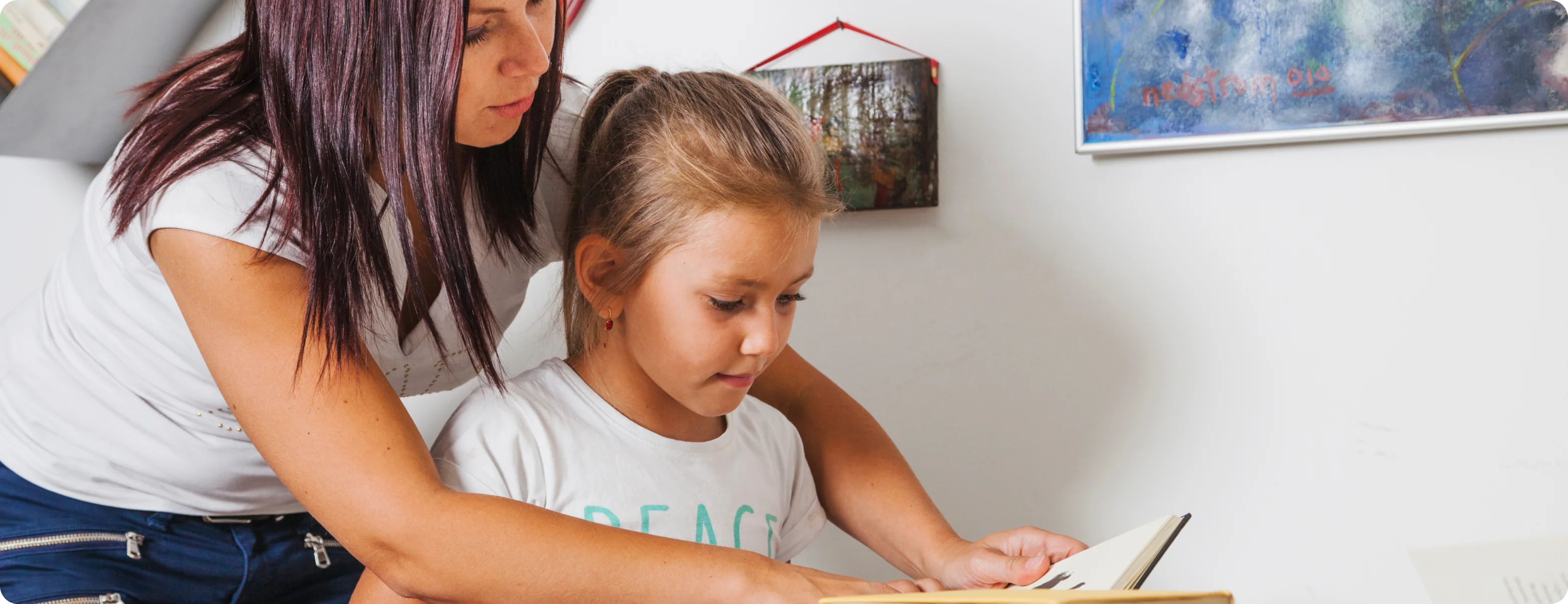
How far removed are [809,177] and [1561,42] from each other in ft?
2.42

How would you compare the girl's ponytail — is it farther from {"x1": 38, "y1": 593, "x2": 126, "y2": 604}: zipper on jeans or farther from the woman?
{"x1": 38, "y1": 593, "x2": 126, "y2": 604}: zipper on jeans

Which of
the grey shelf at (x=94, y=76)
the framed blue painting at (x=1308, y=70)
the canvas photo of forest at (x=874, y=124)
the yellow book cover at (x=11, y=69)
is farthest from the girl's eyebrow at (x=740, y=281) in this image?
the yellow book cover at (x=11, y=69)

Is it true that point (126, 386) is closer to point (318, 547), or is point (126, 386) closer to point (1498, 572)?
point (318, 547)

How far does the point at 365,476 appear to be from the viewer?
2.03ft

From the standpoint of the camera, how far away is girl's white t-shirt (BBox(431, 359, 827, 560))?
0.77 meters

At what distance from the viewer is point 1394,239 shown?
1.04m

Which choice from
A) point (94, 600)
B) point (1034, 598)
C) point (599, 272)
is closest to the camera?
point (1034, 598)

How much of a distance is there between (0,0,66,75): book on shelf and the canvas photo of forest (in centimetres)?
74

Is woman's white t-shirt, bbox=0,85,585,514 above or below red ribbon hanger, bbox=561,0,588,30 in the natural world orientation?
below

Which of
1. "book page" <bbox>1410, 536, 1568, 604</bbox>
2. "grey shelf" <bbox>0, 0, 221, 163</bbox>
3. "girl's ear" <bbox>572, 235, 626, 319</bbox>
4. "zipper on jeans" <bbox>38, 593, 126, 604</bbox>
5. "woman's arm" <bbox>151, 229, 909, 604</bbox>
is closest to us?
"woman's arm" <bbox>151, 229, 909, 604</bbox>

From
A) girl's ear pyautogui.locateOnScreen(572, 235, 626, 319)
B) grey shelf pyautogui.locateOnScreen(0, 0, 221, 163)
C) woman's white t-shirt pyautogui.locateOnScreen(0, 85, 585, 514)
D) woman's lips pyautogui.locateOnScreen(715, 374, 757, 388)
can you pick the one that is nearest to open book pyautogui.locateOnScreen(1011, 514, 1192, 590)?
woman's lips pyautogui.locateOnScreen(715, 374, 757, 388)

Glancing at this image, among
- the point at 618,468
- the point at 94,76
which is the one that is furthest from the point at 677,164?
the point at 94,76

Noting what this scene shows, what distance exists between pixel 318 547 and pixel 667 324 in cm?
38

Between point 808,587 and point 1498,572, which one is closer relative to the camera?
point 808,587
